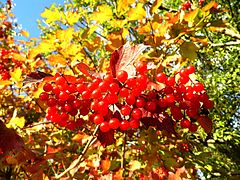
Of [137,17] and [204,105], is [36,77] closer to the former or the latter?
[137,17]

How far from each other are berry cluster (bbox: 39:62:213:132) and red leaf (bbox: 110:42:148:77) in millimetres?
39

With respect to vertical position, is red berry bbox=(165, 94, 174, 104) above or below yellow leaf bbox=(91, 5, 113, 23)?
below

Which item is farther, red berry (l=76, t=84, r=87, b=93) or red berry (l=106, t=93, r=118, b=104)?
red berry (l=76, t=84, r=87, b=93)

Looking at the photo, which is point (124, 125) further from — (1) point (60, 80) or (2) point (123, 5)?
(2) point (123, 5)

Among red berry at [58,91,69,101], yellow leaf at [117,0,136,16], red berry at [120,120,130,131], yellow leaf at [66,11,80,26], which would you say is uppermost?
yellow leaf at [66,11,80,26]

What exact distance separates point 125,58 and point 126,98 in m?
0.19

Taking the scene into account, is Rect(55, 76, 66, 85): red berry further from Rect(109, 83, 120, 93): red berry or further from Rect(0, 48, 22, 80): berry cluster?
Rect(0, 48, 22, 80): berry cluster

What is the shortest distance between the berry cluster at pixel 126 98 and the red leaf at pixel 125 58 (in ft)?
0.13


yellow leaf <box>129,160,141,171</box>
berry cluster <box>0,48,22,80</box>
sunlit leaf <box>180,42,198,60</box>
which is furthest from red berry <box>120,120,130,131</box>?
berry cluster <box>0,48,22,80</box>

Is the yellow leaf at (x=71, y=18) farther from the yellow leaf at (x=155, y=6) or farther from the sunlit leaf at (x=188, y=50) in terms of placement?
the sunlit leaf at (x=188, y=50)

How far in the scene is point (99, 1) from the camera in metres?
6.13

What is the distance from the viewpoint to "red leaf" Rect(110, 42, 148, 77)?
1266 millimetres

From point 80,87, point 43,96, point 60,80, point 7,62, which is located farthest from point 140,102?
point 7,62

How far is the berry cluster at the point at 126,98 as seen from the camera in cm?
124
